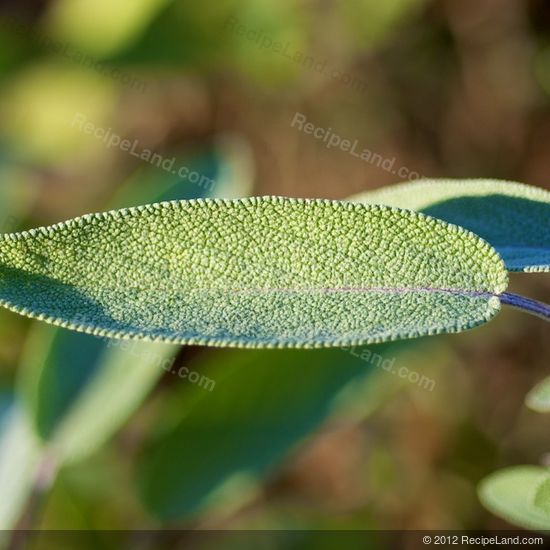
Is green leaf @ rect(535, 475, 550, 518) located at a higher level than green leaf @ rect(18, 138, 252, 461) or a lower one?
higher

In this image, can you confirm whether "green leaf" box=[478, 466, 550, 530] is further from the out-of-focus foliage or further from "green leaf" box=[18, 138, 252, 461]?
the out-of-focus foliage

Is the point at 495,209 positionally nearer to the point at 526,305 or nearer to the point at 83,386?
the point at 526,305

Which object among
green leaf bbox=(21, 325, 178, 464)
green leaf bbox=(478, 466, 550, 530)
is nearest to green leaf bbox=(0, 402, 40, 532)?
green leaf bbox=(21, 325, 178, 464)

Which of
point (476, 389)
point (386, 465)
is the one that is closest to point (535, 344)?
point (476, 389)

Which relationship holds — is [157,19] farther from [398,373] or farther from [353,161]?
[398,373]

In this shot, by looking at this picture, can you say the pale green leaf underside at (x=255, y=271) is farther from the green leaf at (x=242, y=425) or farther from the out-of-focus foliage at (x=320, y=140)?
the out-of-focus foliage at (x=320, y=140)

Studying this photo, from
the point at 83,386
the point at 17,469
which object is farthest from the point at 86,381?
the point at 17,469

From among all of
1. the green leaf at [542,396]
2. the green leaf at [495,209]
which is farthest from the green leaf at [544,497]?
the green leaf at [495,209]

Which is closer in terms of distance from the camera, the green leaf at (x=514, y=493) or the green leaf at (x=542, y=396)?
the green leaf at (x=542, y=396)
